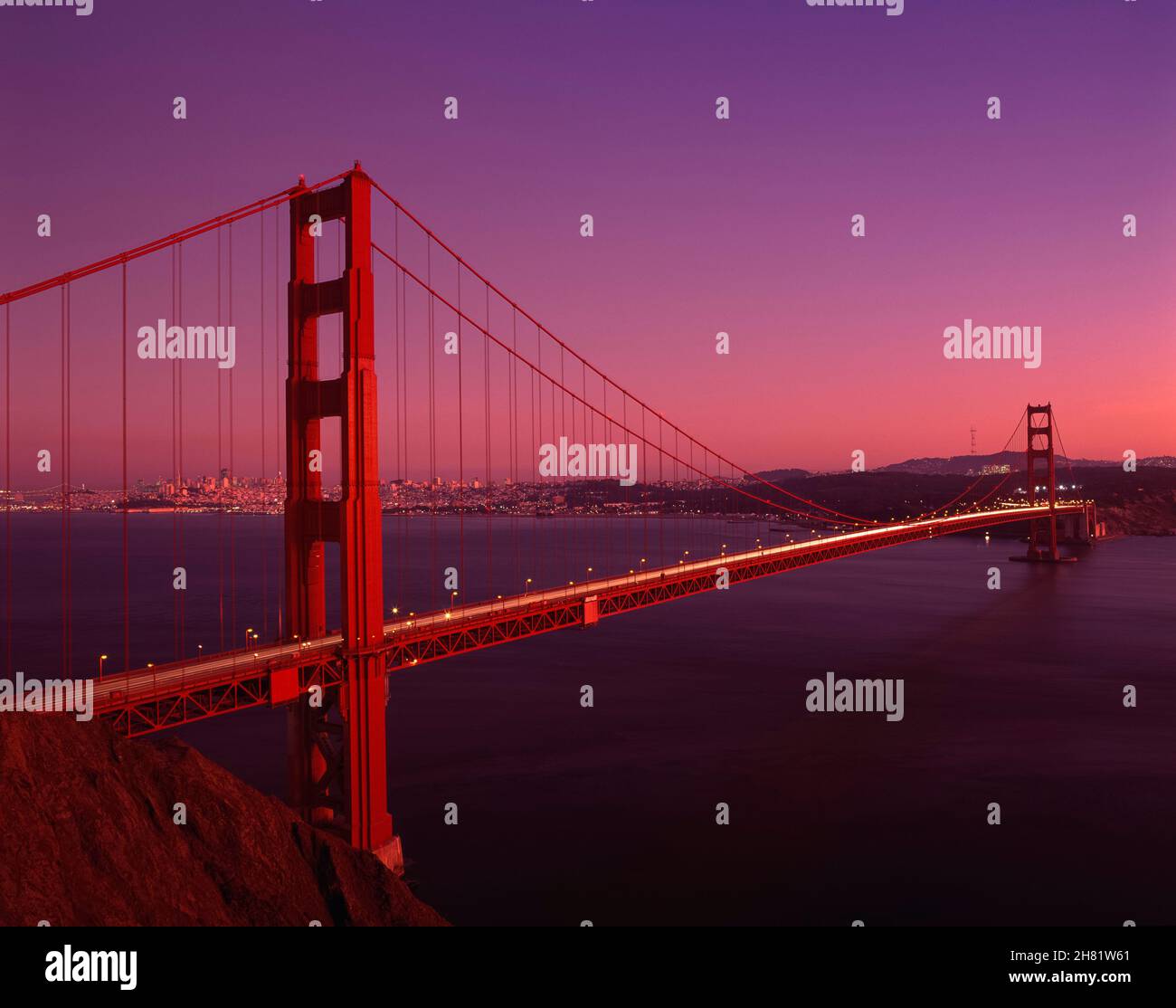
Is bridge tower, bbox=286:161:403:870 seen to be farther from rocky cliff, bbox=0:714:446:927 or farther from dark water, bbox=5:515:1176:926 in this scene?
dark water, bbox=5:515:1176:926

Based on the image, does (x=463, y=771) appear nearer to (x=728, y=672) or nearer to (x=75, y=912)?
(x=75, y=912)

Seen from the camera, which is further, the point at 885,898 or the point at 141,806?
the point at 885,898

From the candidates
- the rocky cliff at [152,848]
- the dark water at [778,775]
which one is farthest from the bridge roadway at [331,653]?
the dark water at [778,775]

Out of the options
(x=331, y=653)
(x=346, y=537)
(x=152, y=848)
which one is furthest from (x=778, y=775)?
Result: (x=152, y=848)

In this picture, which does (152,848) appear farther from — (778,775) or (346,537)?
(778,775)

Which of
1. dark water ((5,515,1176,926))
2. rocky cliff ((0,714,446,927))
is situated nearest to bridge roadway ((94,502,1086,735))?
rocky cliff ((0,714,446,927))
